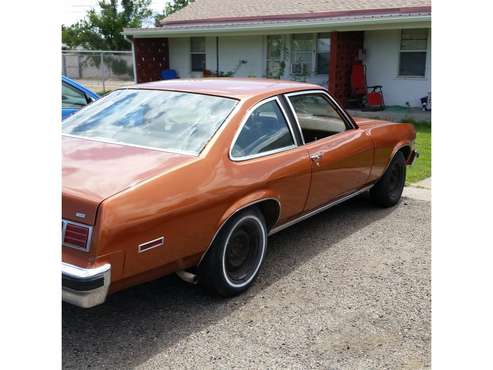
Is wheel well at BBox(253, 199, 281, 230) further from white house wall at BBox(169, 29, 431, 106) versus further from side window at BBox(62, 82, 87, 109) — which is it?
white house wall at BBox(169, 29, 431, 106)

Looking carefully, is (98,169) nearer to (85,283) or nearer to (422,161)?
(85,283)

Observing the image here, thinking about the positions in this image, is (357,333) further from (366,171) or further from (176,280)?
(366,171)

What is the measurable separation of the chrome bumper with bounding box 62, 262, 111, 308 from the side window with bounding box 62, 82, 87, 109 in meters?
4.52

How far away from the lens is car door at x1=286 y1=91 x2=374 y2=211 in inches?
175

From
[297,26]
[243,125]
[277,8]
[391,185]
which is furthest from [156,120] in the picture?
[277,8]

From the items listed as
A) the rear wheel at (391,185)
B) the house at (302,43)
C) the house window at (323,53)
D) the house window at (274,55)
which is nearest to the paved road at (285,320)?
the rear wheel at (391,185)

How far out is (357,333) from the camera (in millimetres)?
3342

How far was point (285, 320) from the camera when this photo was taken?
11.3 ft

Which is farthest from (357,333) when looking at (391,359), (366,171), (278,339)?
(366,171)

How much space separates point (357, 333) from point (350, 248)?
58.4 inches

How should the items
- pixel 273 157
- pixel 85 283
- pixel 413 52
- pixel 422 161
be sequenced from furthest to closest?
pixel 413 52, pixel 422 161, pixel 273 157, pixel 85 283

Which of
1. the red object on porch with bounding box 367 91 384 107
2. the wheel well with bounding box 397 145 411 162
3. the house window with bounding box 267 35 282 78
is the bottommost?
the wheel well with bounding box 397 145 411 162

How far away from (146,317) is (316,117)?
2.53 meters

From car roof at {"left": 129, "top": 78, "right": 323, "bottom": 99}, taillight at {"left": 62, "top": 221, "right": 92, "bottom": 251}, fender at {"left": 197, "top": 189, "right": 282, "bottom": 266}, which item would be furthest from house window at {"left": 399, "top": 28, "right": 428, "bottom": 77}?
taillight at {"left": 62, "top": 221, "right": 92, "bottom": 251}
